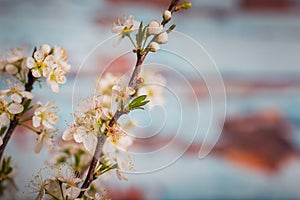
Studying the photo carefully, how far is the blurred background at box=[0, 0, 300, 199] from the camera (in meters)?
1.26

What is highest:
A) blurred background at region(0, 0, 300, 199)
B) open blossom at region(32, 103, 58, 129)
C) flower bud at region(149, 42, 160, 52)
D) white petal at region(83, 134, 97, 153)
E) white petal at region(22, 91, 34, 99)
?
blurred background at region(0, 0, 300, 199)

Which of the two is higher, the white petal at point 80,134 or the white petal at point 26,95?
the white petal at point 26,95

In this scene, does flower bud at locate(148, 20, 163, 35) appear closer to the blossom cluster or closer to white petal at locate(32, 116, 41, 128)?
the blossom cluster

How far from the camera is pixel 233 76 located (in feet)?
4.56

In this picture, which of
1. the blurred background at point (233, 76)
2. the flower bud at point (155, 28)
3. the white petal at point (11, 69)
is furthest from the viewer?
the blurred background at point (233, 76)

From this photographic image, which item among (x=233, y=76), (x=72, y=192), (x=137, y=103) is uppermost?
(x=233, y=76)

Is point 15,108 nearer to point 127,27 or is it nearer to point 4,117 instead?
point 4,117

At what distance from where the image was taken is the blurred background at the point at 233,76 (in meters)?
1.26

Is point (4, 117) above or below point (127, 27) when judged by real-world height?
below

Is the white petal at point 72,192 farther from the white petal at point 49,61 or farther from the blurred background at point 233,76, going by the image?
the blurred background at point 233,76

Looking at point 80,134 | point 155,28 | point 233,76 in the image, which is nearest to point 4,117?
point 80,134

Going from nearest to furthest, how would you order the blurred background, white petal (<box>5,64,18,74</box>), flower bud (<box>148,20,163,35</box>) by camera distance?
1. flower bud (<box>148,20,163,35</box>)
2. white petal (<box>5,64,18,74</box>)
3. the blurred background

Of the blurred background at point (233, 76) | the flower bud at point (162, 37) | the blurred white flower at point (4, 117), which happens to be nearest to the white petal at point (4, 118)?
the blurred white flower at point (4, 117)

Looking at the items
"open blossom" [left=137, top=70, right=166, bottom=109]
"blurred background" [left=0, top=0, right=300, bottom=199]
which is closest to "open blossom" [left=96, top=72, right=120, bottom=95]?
"open blossom" [left=137, top=70, right=166, bottom=109]
